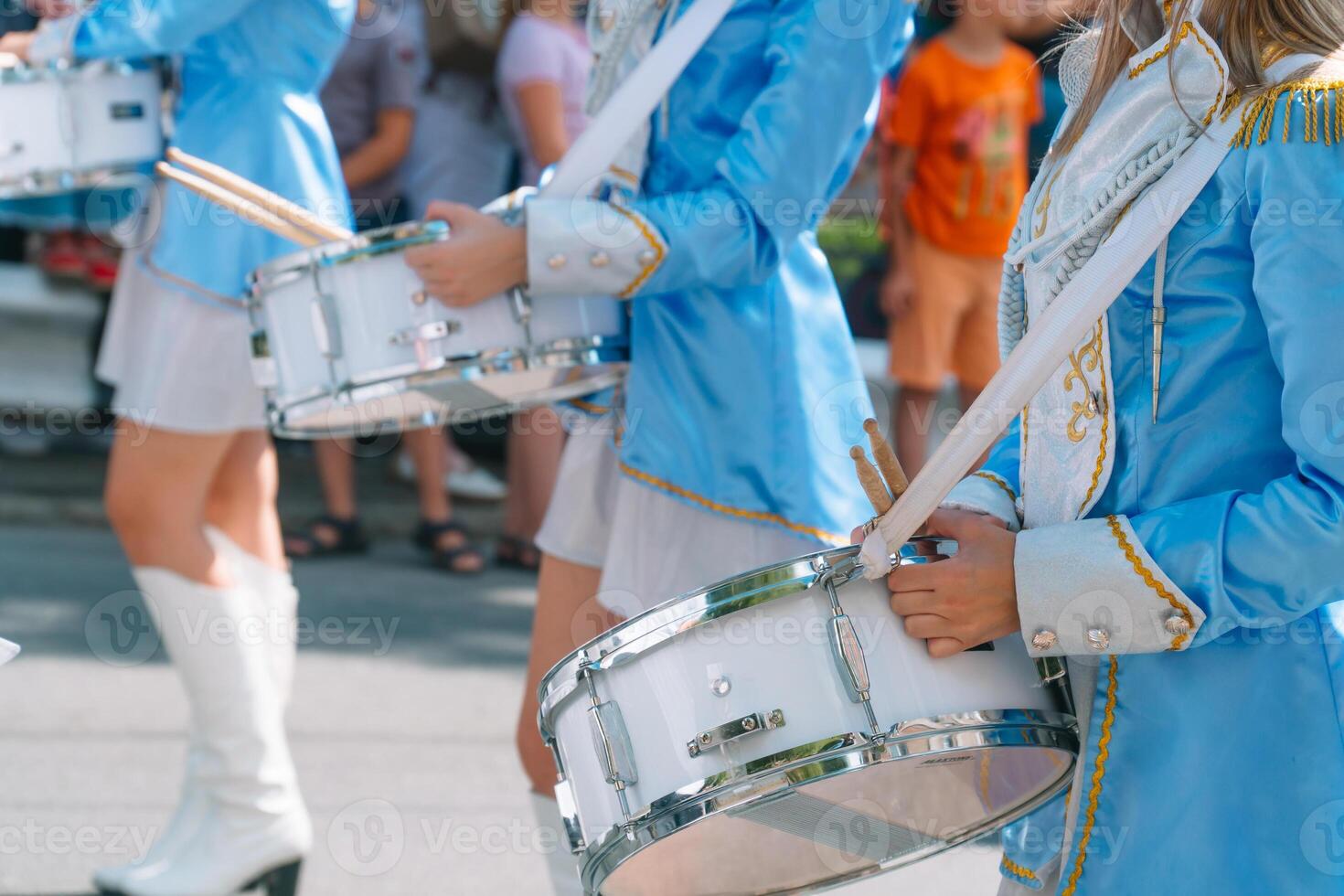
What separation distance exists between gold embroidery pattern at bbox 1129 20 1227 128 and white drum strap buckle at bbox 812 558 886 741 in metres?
0.50

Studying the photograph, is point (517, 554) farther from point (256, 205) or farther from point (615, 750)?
point (615, 750)

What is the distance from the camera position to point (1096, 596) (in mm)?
1412

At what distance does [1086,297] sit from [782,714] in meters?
0.45

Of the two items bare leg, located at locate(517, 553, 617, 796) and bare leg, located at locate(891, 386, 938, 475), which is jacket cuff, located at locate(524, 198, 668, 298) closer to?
bare leg, located at locate(517, 553, 617, 796)

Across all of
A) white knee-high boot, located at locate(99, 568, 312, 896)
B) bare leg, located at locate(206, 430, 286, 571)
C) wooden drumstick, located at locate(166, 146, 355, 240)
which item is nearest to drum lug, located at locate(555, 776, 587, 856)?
wooden drumstick, located at locate(166, 146, 355, 240)

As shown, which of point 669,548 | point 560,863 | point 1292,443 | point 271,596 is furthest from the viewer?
point 271,596

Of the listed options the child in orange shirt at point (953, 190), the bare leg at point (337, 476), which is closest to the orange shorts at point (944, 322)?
the child in orange shirt at point (953, 190)

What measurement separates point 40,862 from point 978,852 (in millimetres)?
1799

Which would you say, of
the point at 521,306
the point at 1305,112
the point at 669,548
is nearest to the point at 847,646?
the point at 1305,112

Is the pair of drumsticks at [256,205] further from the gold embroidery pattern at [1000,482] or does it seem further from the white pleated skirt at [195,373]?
the gold embroidery pattern at [1000,482]

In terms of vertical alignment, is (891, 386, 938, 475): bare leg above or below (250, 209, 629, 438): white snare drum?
below

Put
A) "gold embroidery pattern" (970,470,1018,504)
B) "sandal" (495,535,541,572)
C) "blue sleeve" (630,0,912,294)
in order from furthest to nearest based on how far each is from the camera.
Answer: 1. "sandal" (495,535,541,572)
2. "blue sleeve" (630,0,912,294)
3. "gold embroidery pattern" (970,470,1018,504)

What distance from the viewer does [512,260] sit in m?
2.12

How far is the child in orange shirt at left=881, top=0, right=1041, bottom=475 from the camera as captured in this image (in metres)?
5.27
